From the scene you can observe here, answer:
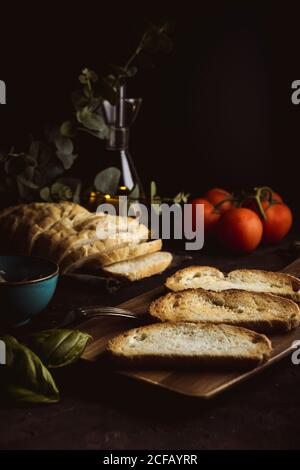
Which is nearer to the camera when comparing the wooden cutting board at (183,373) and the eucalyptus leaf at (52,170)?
the wooden cutting board at (183,373)

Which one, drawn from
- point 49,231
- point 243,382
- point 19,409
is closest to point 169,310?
point 243,382

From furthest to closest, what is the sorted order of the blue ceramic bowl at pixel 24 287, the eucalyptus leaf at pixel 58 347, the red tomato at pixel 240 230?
the red tomato at pixel 240 230 → the blue ceramic bowl at pixel 24 287 → the eucalyptus leaf at pixel 58 347

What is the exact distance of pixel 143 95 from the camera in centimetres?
368

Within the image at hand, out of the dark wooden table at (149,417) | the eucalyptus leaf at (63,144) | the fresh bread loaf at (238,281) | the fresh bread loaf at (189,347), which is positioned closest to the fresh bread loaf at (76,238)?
the fresh bread loaf at (238,281)

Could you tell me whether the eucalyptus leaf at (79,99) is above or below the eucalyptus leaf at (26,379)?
above

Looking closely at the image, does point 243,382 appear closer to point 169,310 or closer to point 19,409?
point 169,310

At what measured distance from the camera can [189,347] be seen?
1.70 m

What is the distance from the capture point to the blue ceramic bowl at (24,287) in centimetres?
188

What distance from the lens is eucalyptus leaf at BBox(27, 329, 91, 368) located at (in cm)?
164

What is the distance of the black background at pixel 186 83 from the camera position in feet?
10.9

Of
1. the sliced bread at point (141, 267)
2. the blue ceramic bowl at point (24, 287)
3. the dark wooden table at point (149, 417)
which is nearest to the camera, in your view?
the dark wooden table at point (149, 417)

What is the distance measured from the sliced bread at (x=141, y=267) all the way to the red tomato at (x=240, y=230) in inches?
16.5

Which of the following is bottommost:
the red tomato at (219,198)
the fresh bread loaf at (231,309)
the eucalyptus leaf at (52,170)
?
the fresh bread loaf at (231,309)

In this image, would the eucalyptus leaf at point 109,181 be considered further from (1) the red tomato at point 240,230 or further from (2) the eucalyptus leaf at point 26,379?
(2) the eucalyptus leaf at point 26,379
